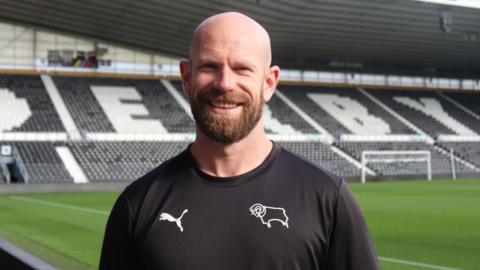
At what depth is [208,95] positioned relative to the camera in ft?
7.16

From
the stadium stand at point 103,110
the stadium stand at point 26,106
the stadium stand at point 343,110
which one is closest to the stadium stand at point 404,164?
the stadium stand at point 343,110

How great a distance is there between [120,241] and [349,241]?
2.48 ft

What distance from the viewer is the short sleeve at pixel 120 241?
2275 mm

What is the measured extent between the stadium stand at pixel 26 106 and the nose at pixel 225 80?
35.1 metres

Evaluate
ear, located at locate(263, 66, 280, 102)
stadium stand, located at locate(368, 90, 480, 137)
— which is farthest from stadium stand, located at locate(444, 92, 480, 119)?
ear, located at locate(263, 66, 280, 102)

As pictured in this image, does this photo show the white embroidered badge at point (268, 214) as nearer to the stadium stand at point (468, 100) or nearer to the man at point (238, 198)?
the man at point (238, 198)

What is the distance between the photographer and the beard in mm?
2160

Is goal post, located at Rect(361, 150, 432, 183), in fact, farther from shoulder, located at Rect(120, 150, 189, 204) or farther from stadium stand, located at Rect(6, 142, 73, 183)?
shoulder, located at Rect(120, 150, 189, 204)

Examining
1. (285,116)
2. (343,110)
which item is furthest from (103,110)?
(343,110)

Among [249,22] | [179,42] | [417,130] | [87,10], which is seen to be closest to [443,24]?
[417,130]

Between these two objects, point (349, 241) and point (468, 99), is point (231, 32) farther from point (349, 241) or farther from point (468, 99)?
point (468, 99)

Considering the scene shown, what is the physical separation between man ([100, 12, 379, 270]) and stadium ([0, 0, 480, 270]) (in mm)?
25828

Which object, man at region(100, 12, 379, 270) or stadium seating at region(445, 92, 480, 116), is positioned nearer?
man at region(100, 12, 379, 270)

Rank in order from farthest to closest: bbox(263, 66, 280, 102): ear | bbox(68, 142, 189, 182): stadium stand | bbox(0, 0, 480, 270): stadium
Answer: bbox(0, 0, 480, 270): stadium < bbox(68, 142, 189, 182): stadium stand < bbox(263, 66, 280, 102): ear
